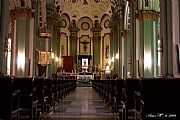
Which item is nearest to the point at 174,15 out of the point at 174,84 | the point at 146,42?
the point at 146,42

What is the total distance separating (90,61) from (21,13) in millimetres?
23090

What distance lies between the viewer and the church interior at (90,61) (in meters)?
4.68

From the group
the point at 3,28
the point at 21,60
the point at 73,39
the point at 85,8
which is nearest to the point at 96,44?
the point at 73,39

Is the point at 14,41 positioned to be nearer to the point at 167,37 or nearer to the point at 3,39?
the point at 3,39

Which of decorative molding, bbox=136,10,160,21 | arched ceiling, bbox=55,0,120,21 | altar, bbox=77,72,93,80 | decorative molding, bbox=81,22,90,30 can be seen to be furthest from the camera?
decorative molding, bbox=81,22,90,30

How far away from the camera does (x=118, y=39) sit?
26.1 metres

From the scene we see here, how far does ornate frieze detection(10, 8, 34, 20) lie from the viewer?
16812 mm

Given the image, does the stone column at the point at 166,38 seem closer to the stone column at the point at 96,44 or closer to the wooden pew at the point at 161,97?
the wooden pew at the point at 161,97

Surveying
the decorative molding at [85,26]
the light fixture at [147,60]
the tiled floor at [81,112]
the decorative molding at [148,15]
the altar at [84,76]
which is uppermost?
the decorative molding at [85,26]

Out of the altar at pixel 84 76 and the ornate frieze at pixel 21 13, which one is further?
the altar at pixel 84 76

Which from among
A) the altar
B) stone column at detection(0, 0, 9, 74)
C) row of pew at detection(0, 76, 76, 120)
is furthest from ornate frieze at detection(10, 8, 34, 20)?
the altar

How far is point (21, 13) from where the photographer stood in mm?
16828

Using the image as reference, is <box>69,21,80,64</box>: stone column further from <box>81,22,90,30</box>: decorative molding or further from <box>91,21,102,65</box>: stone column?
<box>91,21,102,65</box>: stone column

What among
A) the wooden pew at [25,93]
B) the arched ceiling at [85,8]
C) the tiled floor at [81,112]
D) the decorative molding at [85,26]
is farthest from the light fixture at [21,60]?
the decorative molding at [85,26]
